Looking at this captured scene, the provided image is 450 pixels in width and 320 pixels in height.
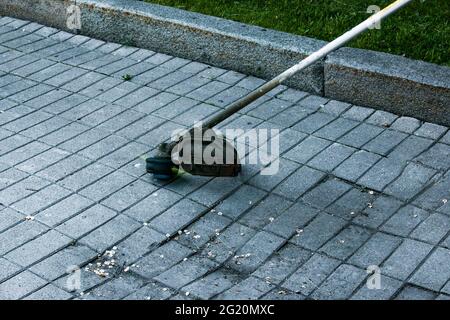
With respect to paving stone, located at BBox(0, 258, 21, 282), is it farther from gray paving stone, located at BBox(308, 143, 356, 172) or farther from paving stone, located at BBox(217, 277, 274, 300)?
gray paving stone, located at BBox(308, 143, 356, 172)

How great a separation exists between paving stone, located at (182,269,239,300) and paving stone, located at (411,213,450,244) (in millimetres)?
1015

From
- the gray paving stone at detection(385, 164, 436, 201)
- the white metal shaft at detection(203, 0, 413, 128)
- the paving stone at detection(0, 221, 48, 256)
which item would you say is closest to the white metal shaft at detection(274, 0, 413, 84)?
the white metal shaft at detection(203, 0, 413, 128)

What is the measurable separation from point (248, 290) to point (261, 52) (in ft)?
8.14

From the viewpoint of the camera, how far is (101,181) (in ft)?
15.3

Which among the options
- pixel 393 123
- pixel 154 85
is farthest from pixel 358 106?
pixel 154 85

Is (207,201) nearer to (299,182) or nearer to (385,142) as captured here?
(299,182)

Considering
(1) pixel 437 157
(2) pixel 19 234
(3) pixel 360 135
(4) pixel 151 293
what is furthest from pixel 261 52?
(4) pixel 151 293

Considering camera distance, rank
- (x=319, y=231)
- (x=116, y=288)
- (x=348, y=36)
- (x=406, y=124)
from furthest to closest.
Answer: (x=406, y=124) < (x=348, y=36) < (x=319, y=231) < (x=116, y=288)

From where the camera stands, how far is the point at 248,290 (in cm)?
377

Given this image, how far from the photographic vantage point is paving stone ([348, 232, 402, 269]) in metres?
3.93

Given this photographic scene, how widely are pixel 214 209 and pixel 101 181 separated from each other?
0.75 meters

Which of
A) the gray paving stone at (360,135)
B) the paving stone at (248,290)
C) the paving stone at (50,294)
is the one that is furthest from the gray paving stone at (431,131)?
the paving stone at (50,294)

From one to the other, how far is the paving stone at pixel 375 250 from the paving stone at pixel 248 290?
0.48 metres
